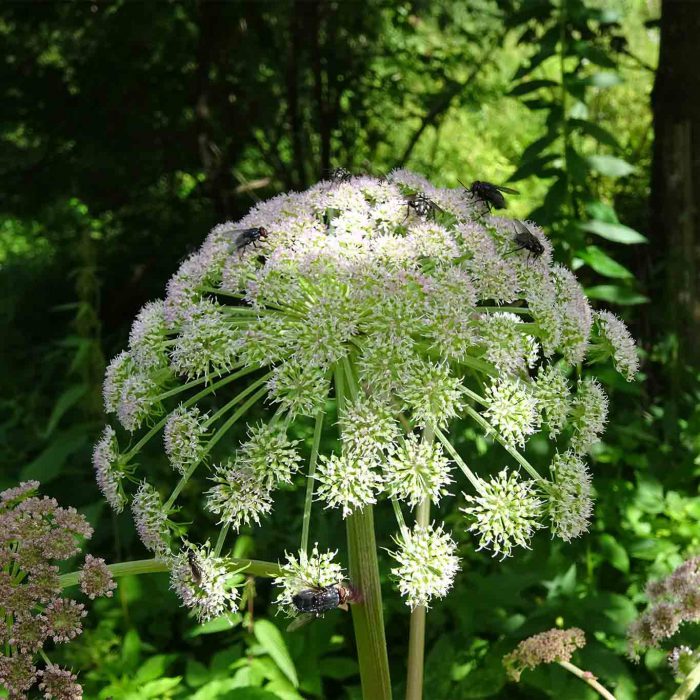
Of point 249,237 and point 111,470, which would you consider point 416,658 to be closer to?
point 111,470

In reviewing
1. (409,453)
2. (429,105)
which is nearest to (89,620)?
→ (409,453)

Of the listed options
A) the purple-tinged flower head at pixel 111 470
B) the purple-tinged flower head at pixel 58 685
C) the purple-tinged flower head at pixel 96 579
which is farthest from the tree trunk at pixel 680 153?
the purple-tinged flower head at pixel 58 685

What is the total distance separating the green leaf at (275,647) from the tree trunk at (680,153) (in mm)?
3647

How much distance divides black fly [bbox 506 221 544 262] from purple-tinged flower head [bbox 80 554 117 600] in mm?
1303

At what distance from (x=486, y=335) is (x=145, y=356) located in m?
0.89

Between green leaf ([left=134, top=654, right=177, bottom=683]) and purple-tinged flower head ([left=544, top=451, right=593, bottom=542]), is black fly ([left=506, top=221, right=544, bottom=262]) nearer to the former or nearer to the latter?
purple-tinged flower head ([left=544, top=451, right=593, bottom=542])

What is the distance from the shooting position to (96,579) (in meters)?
1.99

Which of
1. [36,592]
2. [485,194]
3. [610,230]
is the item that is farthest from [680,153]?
[36,592]

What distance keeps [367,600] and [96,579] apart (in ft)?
2.12

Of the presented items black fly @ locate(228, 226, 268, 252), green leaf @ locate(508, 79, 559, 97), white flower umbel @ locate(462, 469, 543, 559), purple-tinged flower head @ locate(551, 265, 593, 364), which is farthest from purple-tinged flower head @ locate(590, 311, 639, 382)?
green leaf @ locate(508, 79, 559, 97)

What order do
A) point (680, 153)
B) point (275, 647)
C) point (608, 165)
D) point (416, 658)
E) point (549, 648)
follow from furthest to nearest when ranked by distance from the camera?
point (680, 153)
point (608, 165)
point (275, 647)
point (549, 648)
point (416, 658)

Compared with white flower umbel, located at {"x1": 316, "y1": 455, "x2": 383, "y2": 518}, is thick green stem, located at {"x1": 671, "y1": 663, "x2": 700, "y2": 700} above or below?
below

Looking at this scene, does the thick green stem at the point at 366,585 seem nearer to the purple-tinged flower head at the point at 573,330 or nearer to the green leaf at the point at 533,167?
the purple-tinged flower head at the point at 573,330

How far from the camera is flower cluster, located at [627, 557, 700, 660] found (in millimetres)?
2531
